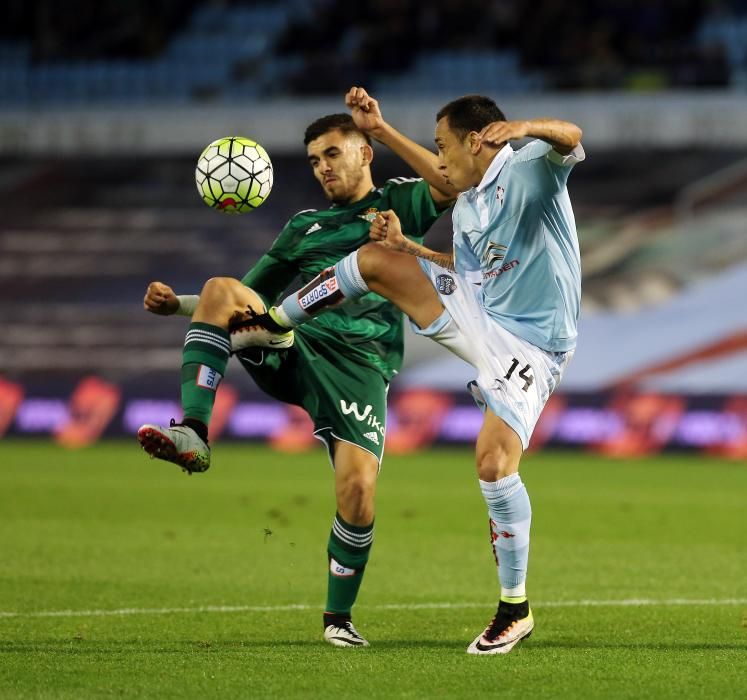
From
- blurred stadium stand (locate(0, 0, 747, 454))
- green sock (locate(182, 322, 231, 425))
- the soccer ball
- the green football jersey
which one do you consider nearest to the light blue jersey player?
green sock (locate(182, 322, 231, 425))

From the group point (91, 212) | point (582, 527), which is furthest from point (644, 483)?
point (91, 212)

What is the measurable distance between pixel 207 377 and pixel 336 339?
798 mm

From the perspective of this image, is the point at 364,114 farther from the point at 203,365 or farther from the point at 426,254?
the point at 203,365

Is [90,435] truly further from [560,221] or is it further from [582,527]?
[560,221]

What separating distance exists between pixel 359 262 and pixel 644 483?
10243mm

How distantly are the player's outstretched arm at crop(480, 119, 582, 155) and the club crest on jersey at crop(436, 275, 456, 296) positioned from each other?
2.44 ft

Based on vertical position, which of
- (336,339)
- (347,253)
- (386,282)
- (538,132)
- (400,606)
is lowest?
(400,606)

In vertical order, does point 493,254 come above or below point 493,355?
above

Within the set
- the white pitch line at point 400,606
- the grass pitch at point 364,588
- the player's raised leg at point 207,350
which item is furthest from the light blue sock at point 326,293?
the white pitch line at point 400,606

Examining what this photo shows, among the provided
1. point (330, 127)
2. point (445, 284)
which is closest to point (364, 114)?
point (330, 127)

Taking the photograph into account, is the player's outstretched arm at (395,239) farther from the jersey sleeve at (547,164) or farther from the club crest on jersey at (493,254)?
the jersey sleeve at (547,164)

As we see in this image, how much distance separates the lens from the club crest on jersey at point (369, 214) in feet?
23.4

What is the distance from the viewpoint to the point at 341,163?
23.4 ft

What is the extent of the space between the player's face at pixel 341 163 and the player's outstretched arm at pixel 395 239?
2.51ft
